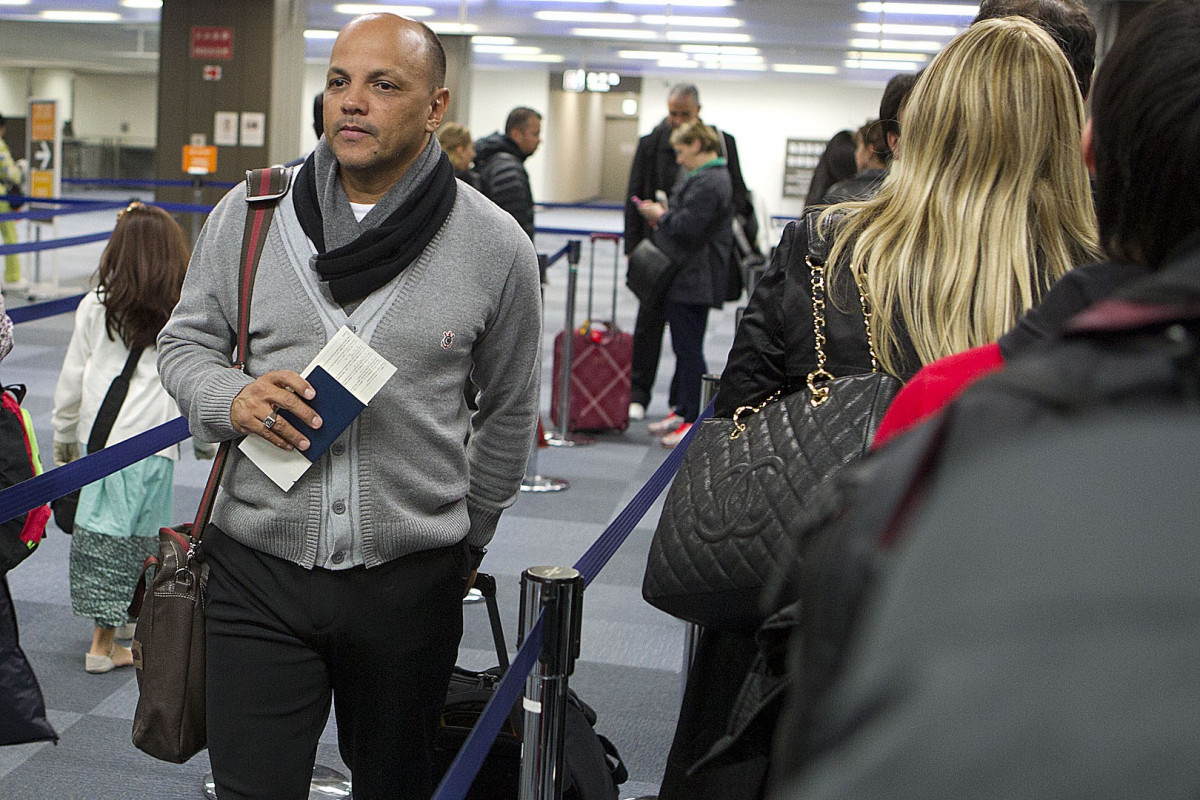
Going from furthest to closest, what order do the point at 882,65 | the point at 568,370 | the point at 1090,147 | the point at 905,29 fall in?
the point at 882,65, the point at 905,29, the point at 568,370, the point at 1090,147

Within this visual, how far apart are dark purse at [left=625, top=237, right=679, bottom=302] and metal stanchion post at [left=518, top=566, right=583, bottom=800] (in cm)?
524

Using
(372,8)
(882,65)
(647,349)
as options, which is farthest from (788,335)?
(882,65)

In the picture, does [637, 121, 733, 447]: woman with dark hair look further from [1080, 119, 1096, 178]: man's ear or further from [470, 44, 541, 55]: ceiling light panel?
[470, 44, 541, 55]: ceiling light panel

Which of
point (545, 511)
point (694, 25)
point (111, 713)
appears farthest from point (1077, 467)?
point (694, 25)

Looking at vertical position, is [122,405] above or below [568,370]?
above

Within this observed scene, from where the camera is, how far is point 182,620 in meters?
2.04

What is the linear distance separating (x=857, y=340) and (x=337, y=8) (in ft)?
48.9

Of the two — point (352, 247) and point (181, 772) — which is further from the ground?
point (352, 247)

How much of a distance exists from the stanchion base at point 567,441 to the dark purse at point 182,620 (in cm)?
487

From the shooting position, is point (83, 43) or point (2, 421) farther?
point (83, 43)

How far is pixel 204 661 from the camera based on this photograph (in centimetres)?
207

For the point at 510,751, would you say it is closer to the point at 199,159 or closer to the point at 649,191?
the point at 649,191

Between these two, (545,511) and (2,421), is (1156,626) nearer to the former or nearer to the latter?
(2,421)

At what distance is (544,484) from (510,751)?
3529 mm
